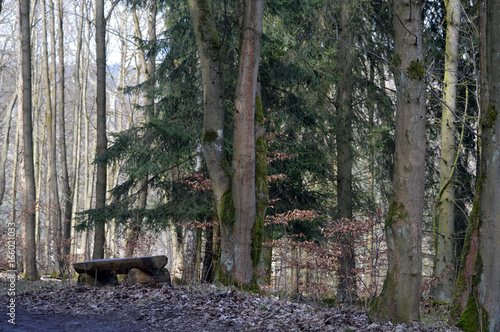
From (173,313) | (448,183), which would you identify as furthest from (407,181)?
(448,183)

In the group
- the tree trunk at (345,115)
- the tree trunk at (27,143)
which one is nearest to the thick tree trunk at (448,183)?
the tree trunk at (345,115)

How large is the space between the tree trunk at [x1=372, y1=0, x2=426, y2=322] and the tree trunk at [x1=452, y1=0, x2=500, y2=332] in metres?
0.77

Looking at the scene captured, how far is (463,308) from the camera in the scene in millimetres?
5797

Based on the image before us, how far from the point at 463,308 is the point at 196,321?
3.61m

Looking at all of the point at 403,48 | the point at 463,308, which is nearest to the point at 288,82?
the point at 403,48

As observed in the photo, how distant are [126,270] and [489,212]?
21.0 ft

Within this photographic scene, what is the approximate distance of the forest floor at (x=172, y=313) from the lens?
5.28 metres

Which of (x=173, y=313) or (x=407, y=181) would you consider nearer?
(x=407, y=181)

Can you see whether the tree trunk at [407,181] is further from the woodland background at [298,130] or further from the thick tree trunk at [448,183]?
the thick tree trunk at [448,183]

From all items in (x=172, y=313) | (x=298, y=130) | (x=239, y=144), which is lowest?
(x=172, y=313)

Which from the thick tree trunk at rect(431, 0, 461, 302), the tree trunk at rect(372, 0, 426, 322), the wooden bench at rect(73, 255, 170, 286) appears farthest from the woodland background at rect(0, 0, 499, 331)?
the tree trunk at rect(372, 0, 426, 322)

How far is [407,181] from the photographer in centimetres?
509

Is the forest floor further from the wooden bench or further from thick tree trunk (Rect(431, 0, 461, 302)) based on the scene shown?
thick tree trunk (Rect(431, 0, 461, 302))

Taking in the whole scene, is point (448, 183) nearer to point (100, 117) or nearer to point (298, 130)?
point (298, 130)
